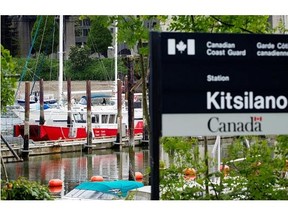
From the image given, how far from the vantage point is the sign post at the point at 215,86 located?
8789 mm

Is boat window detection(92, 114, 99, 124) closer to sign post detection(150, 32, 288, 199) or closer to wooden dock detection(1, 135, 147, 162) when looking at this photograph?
wooden dock detection(1, 135, 147, 162)

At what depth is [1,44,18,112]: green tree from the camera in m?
11.1

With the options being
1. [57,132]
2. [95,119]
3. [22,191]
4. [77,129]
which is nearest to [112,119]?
[95,119]

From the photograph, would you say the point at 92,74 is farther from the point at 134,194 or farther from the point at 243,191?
the point at 243,191

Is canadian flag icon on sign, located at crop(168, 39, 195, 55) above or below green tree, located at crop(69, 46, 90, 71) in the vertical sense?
below

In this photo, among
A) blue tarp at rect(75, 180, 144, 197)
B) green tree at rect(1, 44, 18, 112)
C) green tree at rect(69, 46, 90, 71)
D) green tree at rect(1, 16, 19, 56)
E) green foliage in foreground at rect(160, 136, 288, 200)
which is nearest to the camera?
green foliage in foreground at rect(160, 136, 288, 200)

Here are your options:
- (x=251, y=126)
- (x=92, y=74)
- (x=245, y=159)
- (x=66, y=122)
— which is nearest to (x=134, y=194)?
(x=245, y=159)

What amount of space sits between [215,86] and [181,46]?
59 centimetres

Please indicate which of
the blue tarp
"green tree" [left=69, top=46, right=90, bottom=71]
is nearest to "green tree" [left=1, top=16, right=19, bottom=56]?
"green tree" [left=69, top=46, right=90, bottom=71]

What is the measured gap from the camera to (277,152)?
1094 cm

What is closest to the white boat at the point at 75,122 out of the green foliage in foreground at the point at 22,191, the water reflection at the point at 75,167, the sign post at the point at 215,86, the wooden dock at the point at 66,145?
the wooden dock at the point at 66,145

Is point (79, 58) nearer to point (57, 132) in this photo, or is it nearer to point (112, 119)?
point (112, 119)

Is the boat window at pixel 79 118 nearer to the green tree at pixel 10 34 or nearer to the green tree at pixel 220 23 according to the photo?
the green tree at pixel 10 34

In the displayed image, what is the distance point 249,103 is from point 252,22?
9.10ft
